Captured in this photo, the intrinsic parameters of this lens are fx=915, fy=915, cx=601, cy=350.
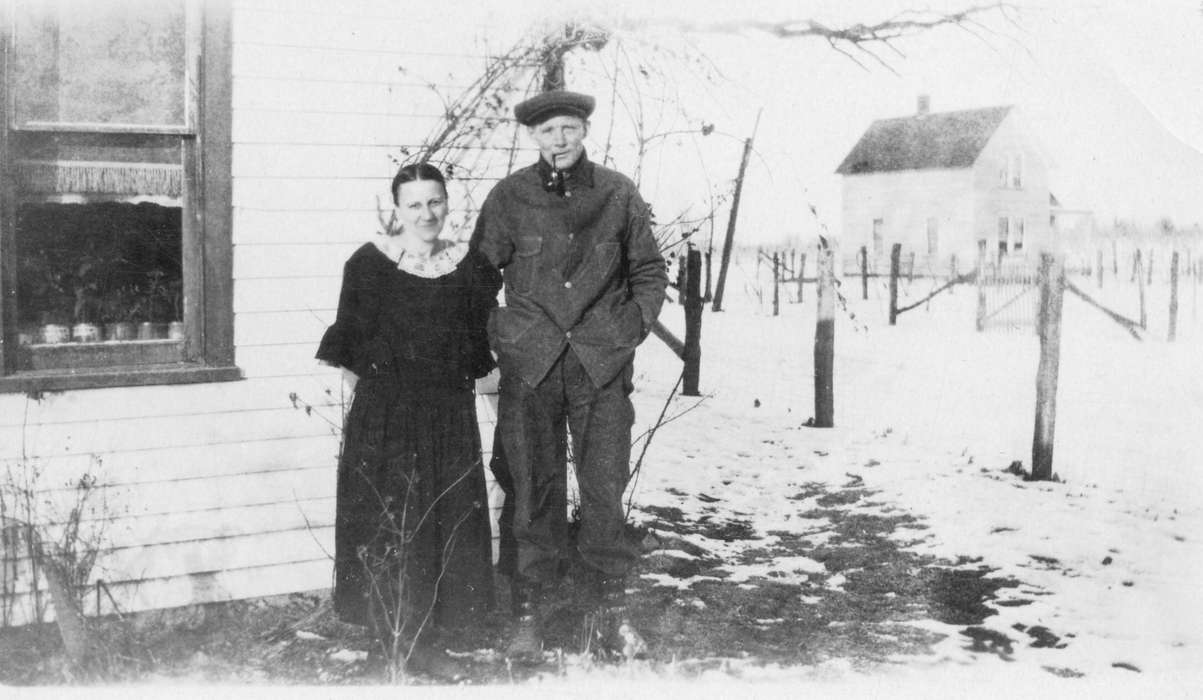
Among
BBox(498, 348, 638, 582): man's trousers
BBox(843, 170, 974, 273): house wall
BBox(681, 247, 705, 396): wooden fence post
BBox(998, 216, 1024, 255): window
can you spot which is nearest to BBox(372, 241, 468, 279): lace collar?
BBox(498, 348, 638, 582): man's trousers

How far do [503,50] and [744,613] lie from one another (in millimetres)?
2680

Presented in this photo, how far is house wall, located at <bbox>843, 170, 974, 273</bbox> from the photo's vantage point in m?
18.7

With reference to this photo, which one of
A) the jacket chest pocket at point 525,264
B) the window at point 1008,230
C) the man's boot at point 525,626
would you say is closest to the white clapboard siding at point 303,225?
the jacket chest pocket at point 525,264

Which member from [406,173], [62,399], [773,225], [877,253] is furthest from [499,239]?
[877,253]

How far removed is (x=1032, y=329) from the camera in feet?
42.2

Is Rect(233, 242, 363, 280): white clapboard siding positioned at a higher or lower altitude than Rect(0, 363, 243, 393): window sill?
higher

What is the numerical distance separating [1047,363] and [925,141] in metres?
15.2

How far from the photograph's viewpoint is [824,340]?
7445mm

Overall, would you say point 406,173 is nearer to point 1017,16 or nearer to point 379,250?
point 379,250

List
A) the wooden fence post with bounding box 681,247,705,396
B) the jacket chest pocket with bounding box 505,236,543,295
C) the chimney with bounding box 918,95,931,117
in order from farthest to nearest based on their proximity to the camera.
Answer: the chimney with bounding box 918,95,931,117 < the wooden fence post with bounding box 681,247,705,396 < the jacket chest pocket with bounding box 505,236,543,295

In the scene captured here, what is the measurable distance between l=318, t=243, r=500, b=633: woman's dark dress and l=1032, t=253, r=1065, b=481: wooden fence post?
13.2ft

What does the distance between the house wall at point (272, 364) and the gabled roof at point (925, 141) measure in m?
15.4

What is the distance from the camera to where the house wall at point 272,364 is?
11.5 ft

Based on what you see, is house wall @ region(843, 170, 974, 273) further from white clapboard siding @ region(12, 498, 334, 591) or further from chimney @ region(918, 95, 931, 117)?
white clapboard siding @ region(12, 498, 334, 591)
